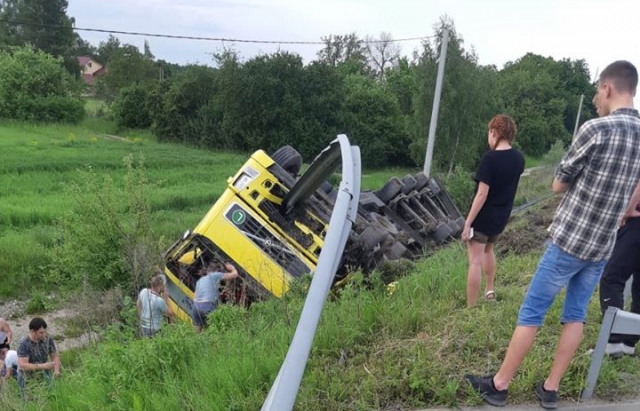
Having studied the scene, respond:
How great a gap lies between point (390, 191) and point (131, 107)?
42511 mm

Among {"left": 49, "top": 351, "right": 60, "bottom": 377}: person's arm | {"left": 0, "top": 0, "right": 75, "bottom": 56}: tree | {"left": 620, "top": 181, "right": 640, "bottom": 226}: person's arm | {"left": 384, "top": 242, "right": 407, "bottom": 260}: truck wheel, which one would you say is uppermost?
{"left": 0, "top": 0, "right": 75, "bottom": 56}: tree

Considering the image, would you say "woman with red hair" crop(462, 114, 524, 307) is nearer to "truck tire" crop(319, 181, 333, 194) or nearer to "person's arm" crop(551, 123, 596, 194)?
"person's arm" crop(551, 123, 596, 194)

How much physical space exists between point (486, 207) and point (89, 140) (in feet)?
119

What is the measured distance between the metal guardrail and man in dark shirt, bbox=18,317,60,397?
17.3ft

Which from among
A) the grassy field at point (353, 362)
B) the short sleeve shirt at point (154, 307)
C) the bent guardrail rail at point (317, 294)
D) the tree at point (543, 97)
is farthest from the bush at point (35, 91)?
the bent guardrail rail at point (317, 294)

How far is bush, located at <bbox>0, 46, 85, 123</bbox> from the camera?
43.6 metres

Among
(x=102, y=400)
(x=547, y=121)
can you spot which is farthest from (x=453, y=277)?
(x=547, y=121)

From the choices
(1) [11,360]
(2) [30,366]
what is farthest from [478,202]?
(1) [11,360]

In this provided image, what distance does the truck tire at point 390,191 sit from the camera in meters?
11.2

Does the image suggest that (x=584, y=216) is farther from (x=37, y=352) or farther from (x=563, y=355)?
(x=37, y=352)

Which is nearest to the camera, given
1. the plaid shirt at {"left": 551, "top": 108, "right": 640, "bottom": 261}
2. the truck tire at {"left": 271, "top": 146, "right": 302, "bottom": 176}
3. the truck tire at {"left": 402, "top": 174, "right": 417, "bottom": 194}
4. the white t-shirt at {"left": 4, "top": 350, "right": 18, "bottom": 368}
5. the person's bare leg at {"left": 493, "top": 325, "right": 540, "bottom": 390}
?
the plaid shirt at {"left": 551, "top": 108, "right": 640, "bottom": 261}

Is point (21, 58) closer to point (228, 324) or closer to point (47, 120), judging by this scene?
point (47, 120)

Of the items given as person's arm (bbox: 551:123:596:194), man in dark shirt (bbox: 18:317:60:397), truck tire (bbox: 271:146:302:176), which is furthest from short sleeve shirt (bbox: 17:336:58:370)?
person's arm (bbox: 551:123:596:194)

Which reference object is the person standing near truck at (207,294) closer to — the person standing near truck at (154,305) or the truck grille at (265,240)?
the person standing near truck at (154,305)
